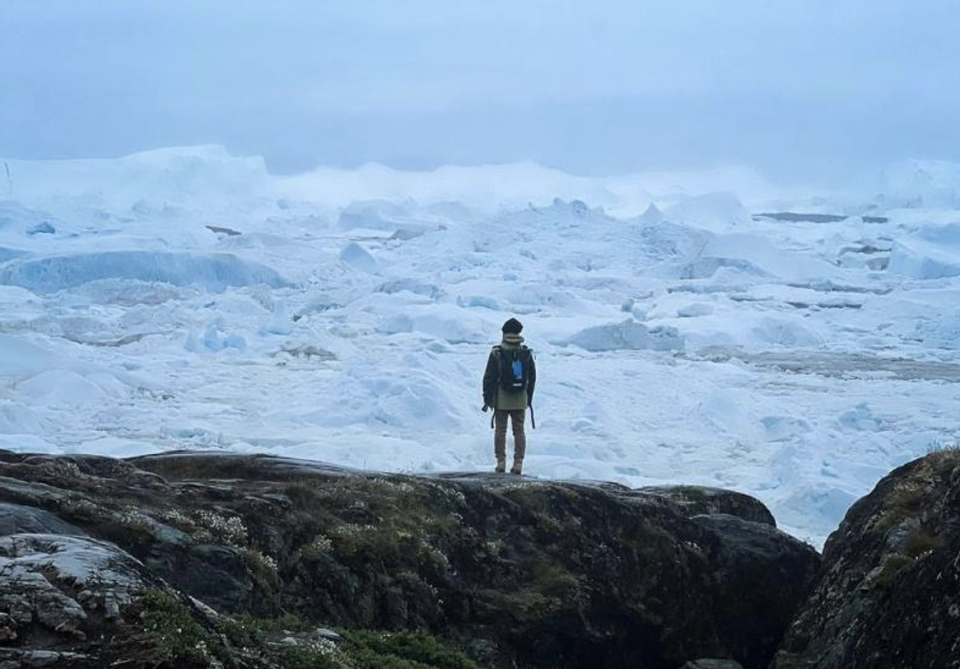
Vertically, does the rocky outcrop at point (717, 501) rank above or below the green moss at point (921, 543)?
Answer: below

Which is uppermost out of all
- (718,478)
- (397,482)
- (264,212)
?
(264,212)

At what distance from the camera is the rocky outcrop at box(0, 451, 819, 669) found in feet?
21.6

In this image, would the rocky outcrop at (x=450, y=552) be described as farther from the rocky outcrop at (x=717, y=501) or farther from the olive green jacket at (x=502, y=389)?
the olive green jacket at (x=502, y=389)

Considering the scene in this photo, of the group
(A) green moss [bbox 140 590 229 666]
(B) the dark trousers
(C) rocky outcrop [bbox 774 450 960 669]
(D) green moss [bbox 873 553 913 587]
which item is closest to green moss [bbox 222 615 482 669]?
(A) green moss [bbox 140 590 229 666]

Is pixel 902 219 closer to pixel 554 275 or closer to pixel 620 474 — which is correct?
pixel 554 275

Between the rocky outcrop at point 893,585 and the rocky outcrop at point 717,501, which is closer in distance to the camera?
the rocky outcrop at point 893,585

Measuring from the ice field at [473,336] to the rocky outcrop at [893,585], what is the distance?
7.44 meters

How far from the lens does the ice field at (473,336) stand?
66.8 ft

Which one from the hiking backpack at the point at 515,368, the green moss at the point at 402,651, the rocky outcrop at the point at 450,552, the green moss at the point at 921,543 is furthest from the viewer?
the hiking backpack at the point at 515,368

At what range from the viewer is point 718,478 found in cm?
1920

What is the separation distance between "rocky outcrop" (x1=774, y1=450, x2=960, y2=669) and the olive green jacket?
321 cm

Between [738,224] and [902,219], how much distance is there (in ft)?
29.8

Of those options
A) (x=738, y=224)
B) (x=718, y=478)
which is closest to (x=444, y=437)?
(x=718, y=478)

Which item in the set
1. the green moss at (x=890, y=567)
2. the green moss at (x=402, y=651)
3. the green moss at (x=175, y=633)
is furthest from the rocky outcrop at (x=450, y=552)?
the green moss at (x=890, y=567)
